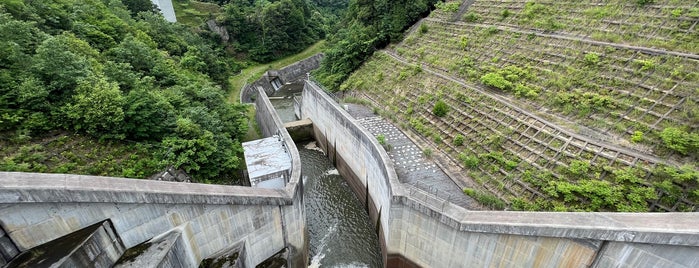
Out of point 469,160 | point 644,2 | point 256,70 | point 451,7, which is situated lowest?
point 469,160

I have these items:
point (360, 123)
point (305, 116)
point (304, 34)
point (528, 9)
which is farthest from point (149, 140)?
point (304, 34)

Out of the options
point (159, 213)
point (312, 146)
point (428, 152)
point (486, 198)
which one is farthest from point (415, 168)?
point (312, 146)

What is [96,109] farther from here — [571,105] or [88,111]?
[571,105]

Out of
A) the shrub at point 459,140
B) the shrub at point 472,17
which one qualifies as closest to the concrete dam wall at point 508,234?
the shrub at point 459,140

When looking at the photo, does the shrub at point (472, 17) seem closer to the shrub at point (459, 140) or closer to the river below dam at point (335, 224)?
the shrub at point (459, 140)

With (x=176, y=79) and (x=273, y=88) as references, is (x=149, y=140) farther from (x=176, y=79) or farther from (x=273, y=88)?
(x=273, y=88)

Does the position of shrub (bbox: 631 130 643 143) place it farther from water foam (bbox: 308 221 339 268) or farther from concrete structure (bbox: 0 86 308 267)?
water foam (bbox: 308 221 339 268)

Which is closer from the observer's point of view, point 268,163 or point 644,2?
point 268,163
